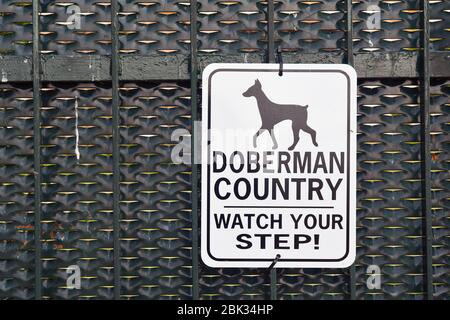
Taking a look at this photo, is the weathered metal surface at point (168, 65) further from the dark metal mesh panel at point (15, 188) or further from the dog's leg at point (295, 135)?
the dog's leg at point (295, 135)

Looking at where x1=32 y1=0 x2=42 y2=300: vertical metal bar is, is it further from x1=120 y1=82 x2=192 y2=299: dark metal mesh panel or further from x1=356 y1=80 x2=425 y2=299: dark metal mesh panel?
x1=356 y1=80 x2=425 y2=299: dark metal mesh panel

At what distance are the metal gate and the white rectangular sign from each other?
→ 110 mm

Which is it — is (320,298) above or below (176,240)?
below

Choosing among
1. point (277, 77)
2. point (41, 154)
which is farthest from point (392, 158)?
point (41, 154)

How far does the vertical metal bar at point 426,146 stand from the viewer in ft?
13.6

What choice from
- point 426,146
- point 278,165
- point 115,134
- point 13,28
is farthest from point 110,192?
point 426,146

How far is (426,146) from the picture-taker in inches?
164

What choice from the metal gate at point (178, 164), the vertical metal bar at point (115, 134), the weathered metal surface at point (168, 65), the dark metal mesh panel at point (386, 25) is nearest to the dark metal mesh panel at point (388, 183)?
the metal gate at point (178, 164)

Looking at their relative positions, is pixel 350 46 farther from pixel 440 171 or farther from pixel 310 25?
pixel 440 171

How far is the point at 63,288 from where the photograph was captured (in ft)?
13.9

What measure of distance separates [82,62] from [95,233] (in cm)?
101

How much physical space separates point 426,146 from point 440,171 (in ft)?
0.60
